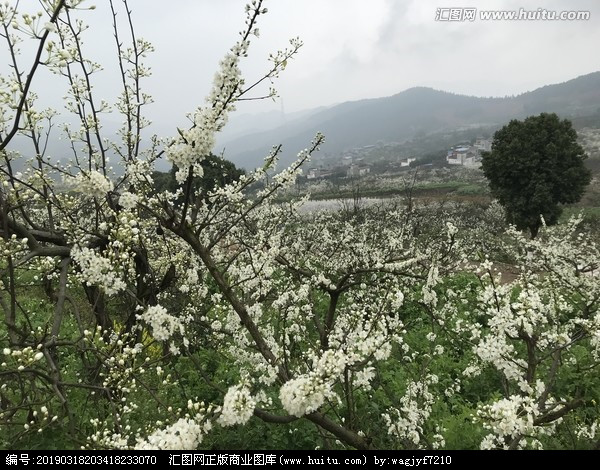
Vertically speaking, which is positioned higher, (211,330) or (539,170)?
(211,330)

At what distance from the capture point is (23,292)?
15.0 meters

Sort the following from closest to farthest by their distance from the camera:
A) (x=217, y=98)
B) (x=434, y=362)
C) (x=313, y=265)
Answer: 1. (x=217, y=98)
2. (x=434, y=362)
3. (x=313, y=265)

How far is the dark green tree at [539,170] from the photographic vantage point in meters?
25.2

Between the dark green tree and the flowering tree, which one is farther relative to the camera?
the dark green tree

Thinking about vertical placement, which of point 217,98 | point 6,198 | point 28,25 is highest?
point 28,25

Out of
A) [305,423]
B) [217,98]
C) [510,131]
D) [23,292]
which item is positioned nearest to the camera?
[217,98]

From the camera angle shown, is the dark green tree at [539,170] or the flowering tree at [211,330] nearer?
the flowering tree at [211,330]

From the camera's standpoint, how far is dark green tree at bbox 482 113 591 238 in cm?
2516

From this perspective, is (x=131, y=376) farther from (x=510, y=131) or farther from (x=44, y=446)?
(x=510, y=131)

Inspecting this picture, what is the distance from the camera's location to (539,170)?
84.0ft

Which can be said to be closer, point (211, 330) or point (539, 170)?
point (211, 330)

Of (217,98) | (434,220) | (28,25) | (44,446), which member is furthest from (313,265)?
(434,220)

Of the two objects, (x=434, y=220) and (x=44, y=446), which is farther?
(x=434, y=220)

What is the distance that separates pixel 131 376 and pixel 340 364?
8.16ft
